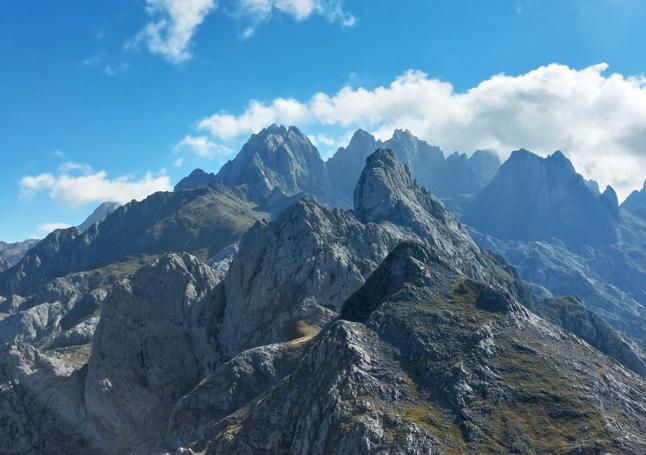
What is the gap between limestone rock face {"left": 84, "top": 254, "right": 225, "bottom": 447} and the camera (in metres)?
137

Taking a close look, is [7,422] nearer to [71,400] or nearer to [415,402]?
[71,400]

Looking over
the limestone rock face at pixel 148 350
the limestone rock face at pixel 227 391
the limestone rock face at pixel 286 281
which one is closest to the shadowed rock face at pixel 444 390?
the limestone rock face at pixel 227 391

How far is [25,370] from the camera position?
5792 inches

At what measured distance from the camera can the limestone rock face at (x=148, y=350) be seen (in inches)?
5408

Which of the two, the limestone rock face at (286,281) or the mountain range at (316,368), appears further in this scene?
the limestone rock face at (286,281)

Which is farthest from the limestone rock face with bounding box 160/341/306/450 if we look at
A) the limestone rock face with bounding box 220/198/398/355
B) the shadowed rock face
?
the limestone rock face with bounding box 220/198/398/355

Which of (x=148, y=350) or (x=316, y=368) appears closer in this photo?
(x=316, y=368)

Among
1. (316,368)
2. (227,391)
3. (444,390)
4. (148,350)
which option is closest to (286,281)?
(148,350)

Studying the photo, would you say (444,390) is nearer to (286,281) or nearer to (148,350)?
(286,281)

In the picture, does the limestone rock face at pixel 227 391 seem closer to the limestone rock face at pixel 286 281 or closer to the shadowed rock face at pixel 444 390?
the shadowed rock face at pixel 444 390

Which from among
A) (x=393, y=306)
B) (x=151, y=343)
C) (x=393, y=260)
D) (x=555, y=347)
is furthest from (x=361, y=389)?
(x=151, y=343)

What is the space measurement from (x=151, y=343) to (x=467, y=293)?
3494 inches

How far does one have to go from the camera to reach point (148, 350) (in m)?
151

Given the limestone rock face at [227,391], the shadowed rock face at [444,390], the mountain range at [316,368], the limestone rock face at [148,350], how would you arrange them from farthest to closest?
the limestone rock face at [148,350]
the limestone rock face at [227,391]
the mountain range at [316,368]
the shadowed rock face at [444,390]
